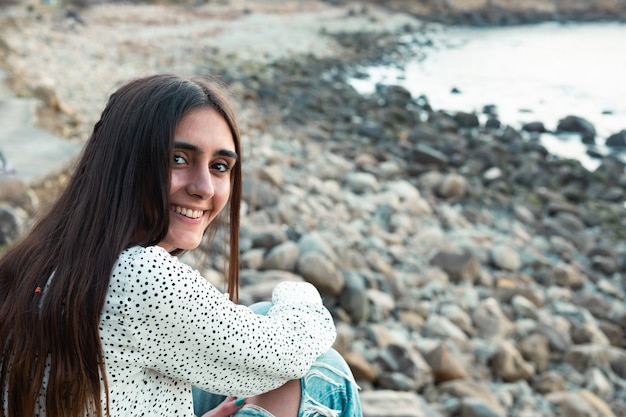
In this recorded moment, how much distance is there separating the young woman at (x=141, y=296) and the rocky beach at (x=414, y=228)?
1061 millimetres

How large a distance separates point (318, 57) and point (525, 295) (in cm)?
1680

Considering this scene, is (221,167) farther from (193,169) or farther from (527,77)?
(527,77)

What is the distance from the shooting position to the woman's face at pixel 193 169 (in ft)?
6.08

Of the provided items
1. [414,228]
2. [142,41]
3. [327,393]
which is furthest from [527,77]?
[327,393]

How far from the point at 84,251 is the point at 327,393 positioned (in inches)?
32.7

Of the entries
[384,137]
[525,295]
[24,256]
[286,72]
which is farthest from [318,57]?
[24,256]

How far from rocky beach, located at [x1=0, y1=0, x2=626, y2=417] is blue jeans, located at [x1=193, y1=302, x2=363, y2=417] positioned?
0.98 meters

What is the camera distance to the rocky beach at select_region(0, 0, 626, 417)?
178 inches

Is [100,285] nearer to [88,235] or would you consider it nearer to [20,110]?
[88,235]

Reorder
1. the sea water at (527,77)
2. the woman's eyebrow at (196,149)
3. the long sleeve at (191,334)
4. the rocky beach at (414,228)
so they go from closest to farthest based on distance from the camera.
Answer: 1. the long sleeve at (191,334)
2. the woman's eyebrow at (196,149)
3. the rocky beach at (414,228)
4. the sea water at (527,77)

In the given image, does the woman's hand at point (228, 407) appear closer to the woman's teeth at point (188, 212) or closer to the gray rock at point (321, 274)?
the woman's teeth at point (188, 212)

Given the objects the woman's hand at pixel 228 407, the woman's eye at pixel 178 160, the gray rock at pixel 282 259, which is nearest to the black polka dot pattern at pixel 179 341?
the woman's hand at pixel 228 407

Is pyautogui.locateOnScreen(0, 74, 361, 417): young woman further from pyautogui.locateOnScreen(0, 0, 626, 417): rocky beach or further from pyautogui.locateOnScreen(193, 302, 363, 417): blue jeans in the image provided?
pyautogui.locateOnScreen(0, 0, 626, 417): rocky beach

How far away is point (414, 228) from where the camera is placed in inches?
297
